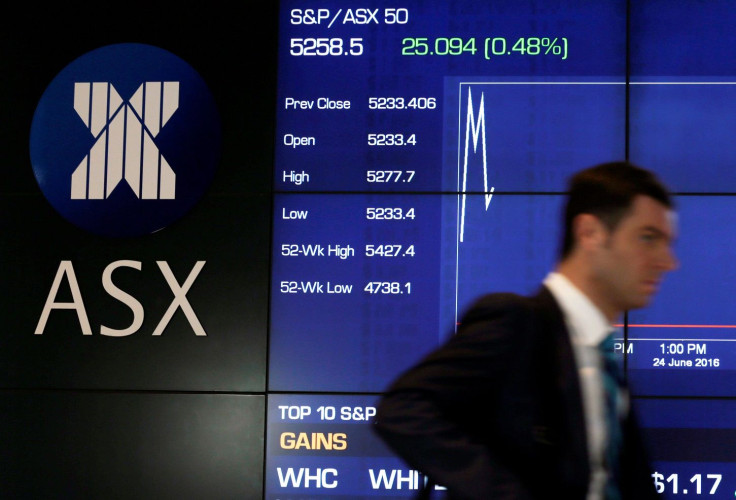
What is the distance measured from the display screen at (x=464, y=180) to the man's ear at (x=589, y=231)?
293 centimetres

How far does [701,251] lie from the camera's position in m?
4.70

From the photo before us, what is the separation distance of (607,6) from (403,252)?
5.06 feet

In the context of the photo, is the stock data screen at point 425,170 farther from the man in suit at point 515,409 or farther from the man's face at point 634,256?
the man in suit at point 515,409

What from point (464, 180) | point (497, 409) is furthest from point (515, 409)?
point (464, 180)

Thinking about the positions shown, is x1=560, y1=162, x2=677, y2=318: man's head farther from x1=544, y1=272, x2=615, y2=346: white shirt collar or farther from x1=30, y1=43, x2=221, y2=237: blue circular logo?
x1=30, y1=43, x2=221, y2=237: blue circular logo

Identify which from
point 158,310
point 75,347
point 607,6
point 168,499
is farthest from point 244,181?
point 607,6

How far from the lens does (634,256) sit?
69.5 inches

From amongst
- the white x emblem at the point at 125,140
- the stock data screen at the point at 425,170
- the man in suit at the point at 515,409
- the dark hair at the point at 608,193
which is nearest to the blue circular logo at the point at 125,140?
the white x emblem at the point at 125,140

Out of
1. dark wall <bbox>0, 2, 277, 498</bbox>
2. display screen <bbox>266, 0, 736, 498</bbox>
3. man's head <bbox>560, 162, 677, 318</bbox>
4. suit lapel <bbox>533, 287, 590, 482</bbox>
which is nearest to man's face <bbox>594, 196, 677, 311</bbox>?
man's head <bbox>560, 162, 677, 318</bbox>

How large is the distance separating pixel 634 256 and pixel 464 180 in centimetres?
305

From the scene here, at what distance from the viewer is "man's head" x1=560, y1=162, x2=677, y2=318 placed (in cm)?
175

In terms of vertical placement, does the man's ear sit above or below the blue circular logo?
below

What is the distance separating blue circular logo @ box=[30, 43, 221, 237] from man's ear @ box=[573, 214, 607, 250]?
3331mm

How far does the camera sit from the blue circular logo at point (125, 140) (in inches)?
193
